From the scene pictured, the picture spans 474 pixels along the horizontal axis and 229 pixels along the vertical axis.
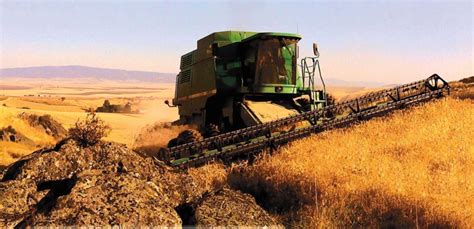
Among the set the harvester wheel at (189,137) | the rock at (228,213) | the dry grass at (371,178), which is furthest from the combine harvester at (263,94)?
the rock at (228,213)

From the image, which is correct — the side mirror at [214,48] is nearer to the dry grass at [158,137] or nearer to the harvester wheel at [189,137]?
the dry grass at [158,137]

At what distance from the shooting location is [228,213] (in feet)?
15.0

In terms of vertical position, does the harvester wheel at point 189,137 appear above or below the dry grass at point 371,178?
above

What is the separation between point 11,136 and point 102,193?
843 inches

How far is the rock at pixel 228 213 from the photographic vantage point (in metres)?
4.43

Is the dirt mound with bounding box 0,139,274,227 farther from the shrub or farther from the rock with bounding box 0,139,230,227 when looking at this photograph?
the shrub

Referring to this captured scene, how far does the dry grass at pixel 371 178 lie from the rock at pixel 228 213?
92.9 inches

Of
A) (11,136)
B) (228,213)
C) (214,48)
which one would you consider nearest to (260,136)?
(214,48)

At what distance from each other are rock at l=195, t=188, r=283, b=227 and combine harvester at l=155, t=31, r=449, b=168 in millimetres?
6628

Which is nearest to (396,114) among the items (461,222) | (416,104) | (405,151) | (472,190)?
(416,104)

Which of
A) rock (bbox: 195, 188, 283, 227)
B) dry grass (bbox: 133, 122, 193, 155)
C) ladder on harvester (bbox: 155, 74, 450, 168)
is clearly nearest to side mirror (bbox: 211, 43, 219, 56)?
dry grass (bbox: 133, 122, 193, 155)

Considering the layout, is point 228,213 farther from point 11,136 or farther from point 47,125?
point 47,125

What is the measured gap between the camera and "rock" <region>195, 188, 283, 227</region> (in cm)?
443

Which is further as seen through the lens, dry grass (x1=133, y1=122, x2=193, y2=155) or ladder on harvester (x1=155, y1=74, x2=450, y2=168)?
dry grass (x1=133, y1=122, x2=193, y2=155)
